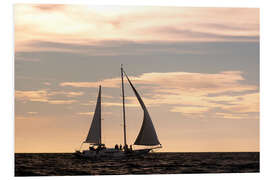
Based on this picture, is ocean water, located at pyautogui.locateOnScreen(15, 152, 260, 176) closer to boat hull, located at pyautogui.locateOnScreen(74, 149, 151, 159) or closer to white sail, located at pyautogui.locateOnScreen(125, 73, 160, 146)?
boat hull, located at pyautogui.locateOnScreen(74, 149, 151, 159)

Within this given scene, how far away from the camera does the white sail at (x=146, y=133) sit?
878 inches

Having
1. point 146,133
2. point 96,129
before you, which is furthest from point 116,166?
point 146,133

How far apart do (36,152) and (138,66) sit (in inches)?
176

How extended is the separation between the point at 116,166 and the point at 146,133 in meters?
1.75

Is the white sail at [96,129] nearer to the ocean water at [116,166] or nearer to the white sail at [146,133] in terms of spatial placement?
the ocean water at [116,166]

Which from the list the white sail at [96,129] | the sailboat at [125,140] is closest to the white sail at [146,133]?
the sailboat at [125,140]

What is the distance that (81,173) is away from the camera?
21.3 metres

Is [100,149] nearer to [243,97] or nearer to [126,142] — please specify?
[126,142]

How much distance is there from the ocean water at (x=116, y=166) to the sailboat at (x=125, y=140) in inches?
23.7

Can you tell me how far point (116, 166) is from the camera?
24.1 m

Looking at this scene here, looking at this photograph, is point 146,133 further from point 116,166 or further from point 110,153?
point 110,153

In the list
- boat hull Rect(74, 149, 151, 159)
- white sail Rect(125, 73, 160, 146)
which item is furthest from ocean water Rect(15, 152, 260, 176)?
white sail Rect(125, 73, 160, 146)

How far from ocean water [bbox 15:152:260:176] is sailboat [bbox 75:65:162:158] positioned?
23.7 inches
